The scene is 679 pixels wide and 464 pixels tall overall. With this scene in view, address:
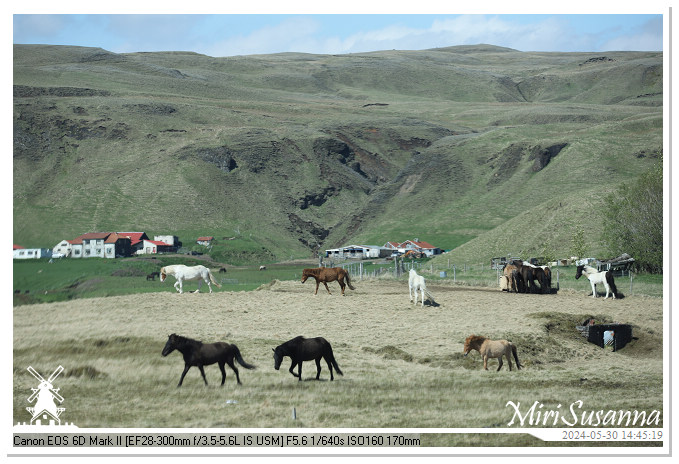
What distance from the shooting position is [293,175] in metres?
166

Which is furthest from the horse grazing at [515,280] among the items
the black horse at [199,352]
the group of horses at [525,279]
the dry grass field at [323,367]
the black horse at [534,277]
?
the black horse at [199,352]

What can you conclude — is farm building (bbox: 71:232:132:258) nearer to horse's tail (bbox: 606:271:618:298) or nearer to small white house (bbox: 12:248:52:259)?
small white house (bbox: 12:248:52:259)

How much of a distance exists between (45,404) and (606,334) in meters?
23.7

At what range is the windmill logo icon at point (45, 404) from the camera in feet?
57.8

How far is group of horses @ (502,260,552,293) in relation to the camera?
1891 inches

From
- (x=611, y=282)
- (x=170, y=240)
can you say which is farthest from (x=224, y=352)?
(x=170, y=240)

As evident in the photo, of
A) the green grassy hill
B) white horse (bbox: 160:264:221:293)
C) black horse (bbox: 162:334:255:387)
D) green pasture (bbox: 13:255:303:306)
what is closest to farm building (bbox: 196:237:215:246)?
the green grassy hill

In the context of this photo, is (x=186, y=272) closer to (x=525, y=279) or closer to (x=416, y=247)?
(x=525, y=279)

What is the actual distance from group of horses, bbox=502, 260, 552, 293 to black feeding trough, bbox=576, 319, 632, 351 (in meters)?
15.4

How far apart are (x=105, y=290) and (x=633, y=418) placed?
21.3m

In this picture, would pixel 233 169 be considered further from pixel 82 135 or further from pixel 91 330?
pixel 91 330

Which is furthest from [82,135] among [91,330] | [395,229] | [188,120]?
[91,330]

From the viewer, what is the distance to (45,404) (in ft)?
58.4
